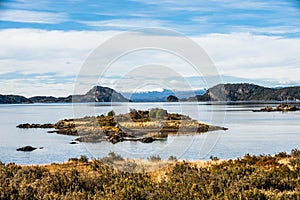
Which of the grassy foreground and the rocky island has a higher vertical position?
the grassy foreground

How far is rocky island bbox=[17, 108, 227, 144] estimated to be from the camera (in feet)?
140

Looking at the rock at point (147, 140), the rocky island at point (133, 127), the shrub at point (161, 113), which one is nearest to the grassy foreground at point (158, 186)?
the rock at point (147, 140)

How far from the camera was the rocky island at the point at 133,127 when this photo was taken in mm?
42703

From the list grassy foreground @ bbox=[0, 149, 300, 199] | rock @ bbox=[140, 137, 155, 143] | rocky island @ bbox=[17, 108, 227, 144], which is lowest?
rock @ bbox=[140, 137, 155, 143]

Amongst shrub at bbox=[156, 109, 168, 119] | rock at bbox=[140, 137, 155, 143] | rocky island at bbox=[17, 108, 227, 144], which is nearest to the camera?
rock at bbox=[140, 137, 155, 143]

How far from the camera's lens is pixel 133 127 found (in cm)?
5103

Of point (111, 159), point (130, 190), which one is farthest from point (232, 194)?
point (111, 159)

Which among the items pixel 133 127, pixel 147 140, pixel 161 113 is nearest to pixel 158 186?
pixel 147 140

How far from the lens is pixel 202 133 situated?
156 feet

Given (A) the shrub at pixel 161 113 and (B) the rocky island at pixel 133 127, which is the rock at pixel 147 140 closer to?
(B) the rocky island at pixel 133 127

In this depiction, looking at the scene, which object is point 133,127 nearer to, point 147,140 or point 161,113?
point 161,113

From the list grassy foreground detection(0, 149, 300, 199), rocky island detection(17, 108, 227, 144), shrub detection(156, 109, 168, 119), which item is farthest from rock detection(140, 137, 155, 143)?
grassy foreground detection(0, 149, 300, 199)

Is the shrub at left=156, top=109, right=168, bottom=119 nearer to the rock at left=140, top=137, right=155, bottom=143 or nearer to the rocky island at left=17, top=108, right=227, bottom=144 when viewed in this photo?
the rocky island at left=17, top=108, right=227, bottom=144

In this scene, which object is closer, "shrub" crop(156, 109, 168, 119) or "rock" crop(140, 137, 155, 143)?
"rock" crop(140, 137, 155, 143)
